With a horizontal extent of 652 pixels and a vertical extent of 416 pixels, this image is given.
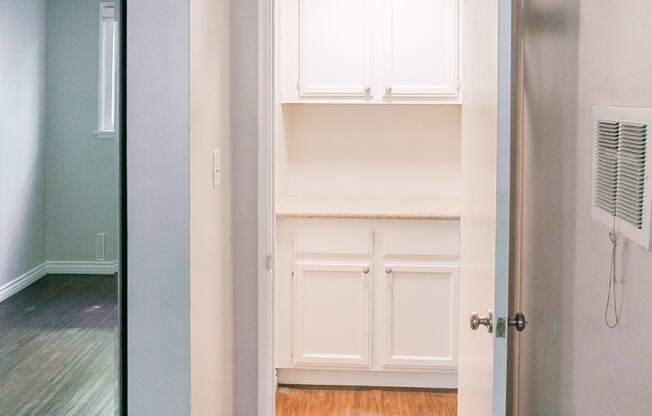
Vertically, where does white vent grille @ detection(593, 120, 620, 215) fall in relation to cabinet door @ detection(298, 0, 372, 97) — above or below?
below

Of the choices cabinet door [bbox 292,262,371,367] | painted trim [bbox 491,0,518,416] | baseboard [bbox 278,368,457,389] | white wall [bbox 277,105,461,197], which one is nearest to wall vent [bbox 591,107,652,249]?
painted trim [bbox 491,0,518,416]

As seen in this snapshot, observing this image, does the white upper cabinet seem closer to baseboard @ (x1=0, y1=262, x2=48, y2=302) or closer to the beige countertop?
the beige countertop

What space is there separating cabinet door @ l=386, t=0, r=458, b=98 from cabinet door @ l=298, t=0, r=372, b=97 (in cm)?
13

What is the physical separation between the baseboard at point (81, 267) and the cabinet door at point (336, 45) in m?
2.17

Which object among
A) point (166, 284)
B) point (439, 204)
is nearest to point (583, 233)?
point (166, 284)

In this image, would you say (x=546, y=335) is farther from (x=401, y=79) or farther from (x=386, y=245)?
(x=401, y=79)

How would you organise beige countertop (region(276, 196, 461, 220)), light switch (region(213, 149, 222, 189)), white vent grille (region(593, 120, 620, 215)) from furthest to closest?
beige countertop (region(276, 196, 461, 220)) < light switch (region(213, 149, 222, 189)) < white vent grille (region(593, 120, 620, 215))

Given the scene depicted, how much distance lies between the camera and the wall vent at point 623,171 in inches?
58.6

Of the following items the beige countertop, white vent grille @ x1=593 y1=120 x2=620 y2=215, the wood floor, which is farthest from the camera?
the beige countertop

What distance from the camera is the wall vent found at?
149 cm

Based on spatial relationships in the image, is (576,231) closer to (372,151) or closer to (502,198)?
(502,198)

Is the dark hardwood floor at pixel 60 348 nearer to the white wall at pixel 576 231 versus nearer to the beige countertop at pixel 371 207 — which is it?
the white wall at pixel 576 231

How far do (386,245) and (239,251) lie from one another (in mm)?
1165

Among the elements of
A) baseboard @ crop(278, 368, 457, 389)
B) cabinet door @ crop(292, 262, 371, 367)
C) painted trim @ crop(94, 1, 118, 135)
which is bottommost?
baseboard @ crop(278, 368, 457, 389)
